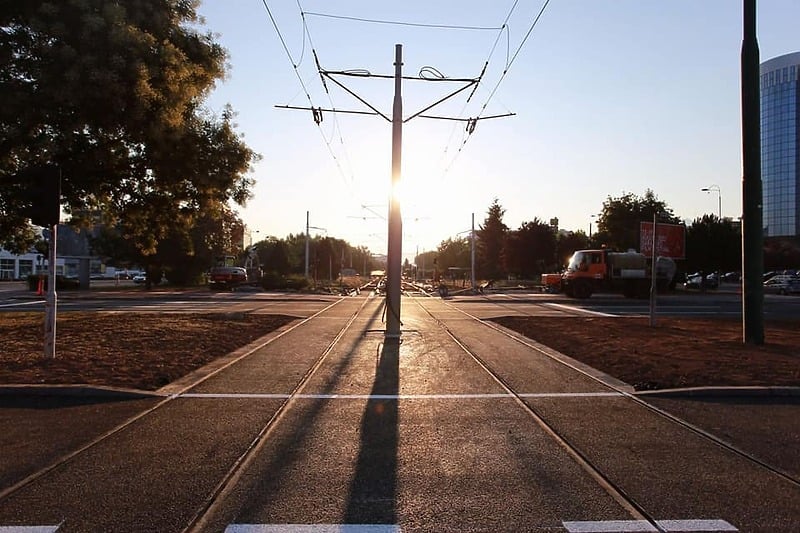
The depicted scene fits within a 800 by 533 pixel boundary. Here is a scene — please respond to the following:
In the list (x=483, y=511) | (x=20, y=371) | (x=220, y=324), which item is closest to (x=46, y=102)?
(x=20, y=371)

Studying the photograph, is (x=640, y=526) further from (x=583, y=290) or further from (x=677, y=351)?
(x=583, y=290)

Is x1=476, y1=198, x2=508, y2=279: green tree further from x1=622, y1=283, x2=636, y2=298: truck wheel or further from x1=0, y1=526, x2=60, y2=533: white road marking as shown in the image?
x1=0, y1=526, x2=60, y2=533: white road marking

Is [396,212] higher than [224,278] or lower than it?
higher

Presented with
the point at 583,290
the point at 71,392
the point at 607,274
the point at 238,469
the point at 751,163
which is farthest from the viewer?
the point at 583,290

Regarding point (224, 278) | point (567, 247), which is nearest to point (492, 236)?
point (567, 247)

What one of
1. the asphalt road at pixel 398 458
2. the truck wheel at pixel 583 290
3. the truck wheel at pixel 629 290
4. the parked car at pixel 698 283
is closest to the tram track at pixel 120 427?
the asphalt road at pixel 398 458

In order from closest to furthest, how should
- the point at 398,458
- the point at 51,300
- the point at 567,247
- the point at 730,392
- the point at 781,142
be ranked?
the point at 398,458, the point at 730,392, the point at 51,300, the point at 567,247, the point at 781,142

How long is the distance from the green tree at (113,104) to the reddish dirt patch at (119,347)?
9.23ft

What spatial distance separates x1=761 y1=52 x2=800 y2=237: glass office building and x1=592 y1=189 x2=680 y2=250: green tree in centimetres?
2968

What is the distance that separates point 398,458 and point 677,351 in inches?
373

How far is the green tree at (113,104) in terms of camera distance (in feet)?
47.4

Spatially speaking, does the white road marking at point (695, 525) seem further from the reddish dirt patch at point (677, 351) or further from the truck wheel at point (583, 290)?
the truck wheel at point (583, 290)

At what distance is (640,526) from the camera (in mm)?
5117

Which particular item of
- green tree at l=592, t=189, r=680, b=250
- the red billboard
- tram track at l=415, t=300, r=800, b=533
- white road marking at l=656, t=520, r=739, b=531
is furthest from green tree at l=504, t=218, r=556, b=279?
white road marking at l=656, t=520, r=739, b=531
